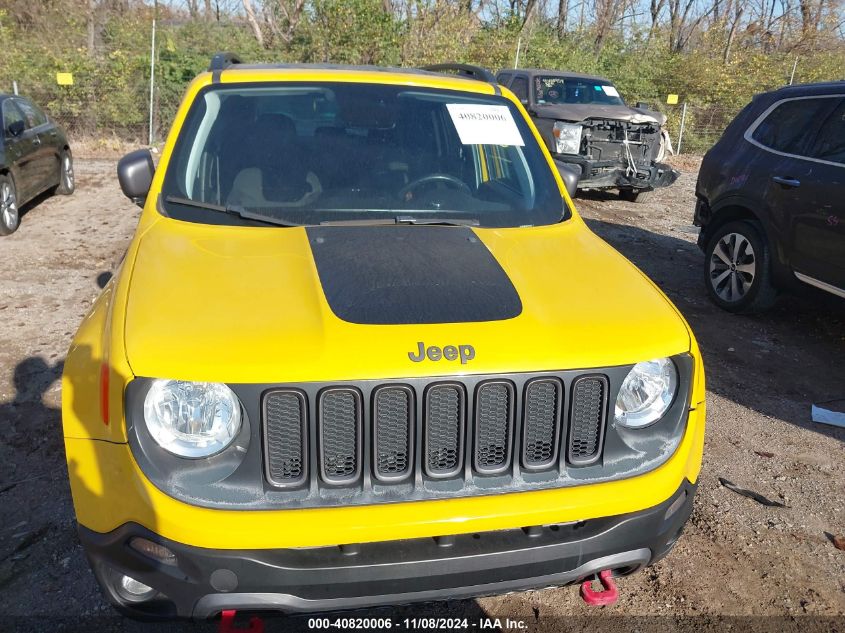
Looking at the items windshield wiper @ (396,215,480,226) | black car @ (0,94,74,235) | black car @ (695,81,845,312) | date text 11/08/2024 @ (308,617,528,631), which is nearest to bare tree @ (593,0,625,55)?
black car @ (0,94,74,235)

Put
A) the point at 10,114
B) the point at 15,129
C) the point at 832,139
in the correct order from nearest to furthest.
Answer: the point at 832,139, the point at 15,129, the point at 10,114

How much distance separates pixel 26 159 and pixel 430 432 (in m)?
8.95

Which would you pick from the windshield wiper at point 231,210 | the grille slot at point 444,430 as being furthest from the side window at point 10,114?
the grille slot at point 444,430

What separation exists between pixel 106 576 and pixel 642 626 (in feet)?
6.39

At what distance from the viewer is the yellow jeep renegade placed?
1.90 meters

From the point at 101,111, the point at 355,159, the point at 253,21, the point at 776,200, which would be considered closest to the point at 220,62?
the point at 355,159

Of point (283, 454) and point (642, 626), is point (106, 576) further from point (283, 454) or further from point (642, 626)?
point (642, 626)

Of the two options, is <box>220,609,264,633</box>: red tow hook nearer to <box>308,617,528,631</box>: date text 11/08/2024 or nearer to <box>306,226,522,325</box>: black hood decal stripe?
<box>308,617,528,631</box>: date text 11/08/2024

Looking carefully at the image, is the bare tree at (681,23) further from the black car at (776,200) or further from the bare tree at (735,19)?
the black car at (776,200)

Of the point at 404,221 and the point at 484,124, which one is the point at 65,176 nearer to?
the point at 484,124

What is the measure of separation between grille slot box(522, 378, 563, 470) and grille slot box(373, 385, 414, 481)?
0.35 metres

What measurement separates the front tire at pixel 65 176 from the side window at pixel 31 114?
0.67 m

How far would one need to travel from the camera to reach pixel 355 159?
317cm

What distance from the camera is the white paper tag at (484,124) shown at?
336 centimetres
